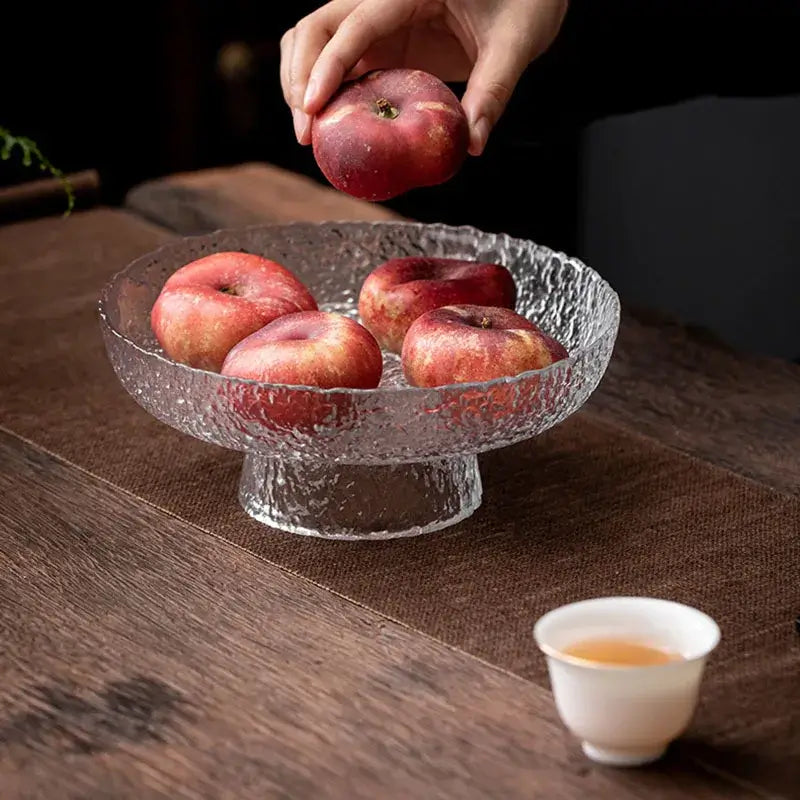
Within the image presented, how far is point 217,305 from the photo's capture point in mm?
1070

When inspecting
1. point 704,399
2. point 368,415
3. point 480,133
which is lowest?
point 704,399

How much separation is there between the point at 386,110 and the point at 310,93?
7cm

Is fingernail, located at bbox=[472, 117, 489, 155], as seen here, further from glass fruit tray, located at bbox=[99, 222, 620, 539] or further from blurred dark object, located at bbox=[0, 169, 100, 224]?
blurred dark object, located at bbox=[0, 169, 100, 224]

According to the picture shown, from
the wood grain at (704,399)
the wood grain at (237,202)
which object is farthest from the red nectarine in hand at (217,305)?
the wood grain at (237,202)

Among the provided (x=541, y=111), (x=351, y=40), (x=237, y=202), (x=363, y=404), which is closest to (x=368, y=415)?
(x=363, y=404)

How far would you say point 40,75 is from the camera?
10.7 feet

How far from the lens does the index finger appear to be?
1143 mm

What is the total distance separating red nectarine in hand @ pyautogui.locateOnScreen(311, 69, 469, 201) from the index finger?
0.07 feet

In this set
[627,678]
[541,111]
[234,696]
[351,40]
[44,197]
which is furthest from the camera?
[541,111]

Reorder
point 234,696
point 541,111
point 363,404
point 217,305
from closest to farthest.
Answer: point 234,696
point 363,404
point 217,305
point 541,111

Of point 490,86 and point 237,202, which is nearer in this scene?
point 490,86

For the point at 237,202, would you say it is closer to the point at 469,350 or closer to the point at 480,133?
the point at 480,133

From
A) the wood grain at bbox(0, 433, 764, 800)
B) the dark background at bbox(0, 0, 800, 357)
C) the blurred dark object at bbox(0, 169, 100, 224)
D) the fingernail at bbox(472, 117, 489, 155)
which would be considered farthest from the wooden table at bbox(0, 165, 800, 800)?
the dark background at bbox(0, 0, 800, 357)

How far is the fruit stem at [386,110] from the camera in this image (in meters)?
1.11
